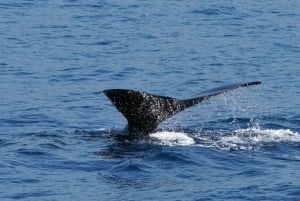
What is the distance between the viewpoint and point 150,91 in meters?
23.9

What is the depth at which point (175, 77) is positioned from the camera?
2550 cm

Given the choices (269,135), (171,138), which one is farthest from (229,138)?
(171,138)

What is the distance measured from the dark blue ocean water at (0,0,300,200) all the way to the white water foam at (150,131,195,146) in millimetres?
34

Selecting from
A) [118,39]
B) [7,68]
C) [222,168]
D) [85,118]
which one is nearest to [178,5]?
[118,39]


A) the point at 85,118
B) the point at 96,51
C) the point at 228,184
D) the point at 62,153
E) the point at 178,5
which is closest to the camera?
the point at 228,184

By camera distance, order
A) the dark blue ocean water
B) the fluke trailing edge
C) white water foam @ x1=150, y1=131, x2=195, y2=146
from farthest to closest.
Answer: white water foam @ x1=150, y1=131, x2=195, y2=146
the fluke trailing edge
the dark blue ocean water

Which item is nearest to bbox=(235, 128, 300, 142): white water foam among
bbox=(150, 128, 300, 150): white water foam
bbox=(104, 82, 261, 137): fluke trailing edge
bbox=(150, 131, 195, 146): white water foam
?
bbox=(150, 128, 300, 150): white water foam

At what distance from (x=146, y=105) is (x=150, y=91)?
7.71 meters

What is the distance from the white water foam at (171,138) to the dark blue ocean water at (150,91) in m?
0.03

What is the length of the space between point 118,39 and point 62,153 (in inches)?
633

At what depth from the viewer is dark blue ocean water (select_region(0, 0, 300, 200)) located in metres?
14.7

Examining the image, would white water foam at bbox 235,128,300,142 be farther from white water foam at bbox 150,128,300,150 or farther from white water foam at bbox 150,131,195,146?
white water foam at bbox 150,131,195,146

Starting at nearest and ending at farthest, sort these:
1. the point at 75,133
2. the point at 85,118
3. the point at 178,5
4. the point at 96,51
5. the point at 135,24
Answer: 1. the point at 75,133
2. the point at 85,118
3. the point at 96,51
4. the point at 135,24
5. the point at 178,5

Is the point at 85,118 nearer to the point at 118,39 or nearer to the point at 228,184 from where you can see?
the point at 228,184
